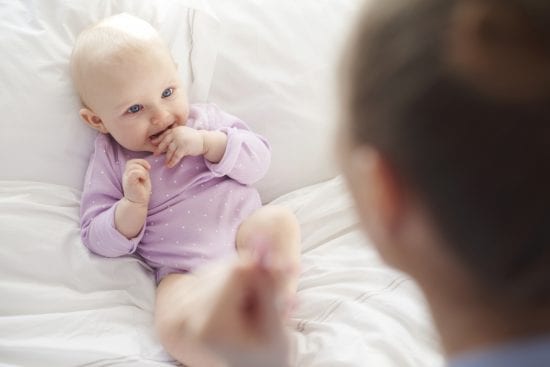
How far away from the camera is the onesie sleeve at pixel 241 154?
1224mm

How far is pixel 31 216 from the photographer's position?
A: 1181 mm

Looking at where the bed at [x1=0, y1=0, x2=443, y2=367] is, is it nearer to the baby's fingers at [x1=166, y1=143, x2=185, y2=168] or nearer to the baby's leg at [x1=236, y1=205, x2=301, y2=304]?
the baby's leg at [x1=236, y1=205, x2=301, y2=304]

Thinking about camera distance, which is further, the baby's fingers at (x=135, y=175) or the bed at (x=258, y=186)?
the baby's fingers at (x=135, y=175)

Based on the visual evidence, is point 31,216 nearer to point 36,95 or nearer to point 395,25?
point 36,95

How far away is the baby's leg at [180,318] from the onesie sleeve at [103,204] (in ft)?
0.35

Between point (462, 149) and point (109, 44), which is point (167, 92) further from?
point (462, 149)

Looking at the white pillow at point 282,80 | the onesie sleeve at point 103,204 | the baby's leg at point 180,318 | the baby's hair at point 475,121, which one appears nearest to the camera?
the baby's hair at point 475,121

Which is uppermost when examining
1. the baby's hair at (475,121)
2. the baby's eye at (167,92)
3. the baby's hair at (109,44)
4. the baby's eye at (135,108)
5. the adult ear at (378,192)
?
the baby's hair at (475,121)

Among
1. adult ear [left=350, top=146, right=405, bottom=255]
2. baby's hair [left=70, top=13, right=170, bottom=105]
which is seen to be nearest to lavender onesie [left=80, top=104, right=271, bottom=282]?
baby's hair [left=70, top=13, right=170, bottom=105]

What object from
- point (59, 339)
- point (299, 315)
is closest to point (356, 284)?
point (299, 315)

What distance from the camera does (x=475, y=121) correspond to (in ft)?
1.52

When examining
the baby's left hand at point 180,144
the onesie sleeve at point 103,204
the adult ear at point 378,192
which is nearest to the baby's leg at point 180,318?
the onesie sleeve at point 103,204

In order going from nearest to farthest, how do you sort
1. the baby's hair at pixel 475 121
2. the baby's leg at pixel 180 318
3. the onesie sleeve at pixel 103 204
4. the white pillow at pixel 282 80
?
the baby's hair at pixel 475 121, the baby's leg at pixel 180 318, the onesie sleeve at pixel 103 204, the white pillow at pixel 282 80

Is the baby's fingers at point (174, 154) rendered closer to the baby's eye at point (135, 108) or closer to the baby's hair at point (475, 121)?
the baby's eye at point (135, 108)
